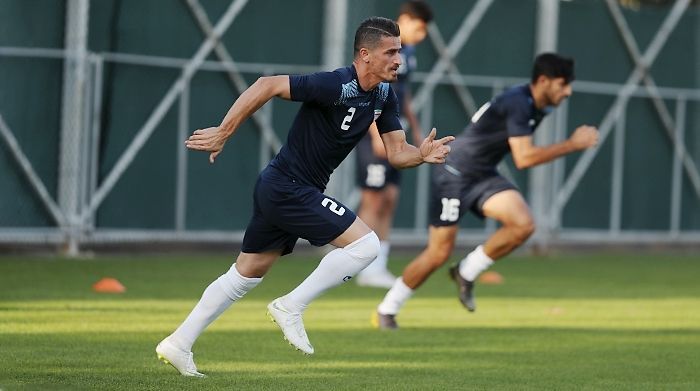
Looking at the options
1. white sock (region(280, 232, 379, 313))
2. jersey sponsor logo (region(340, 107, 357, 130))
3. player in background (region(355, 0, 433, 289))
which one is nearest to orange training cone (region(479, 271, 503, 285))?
player in background (region(355, 0, 433, 289))

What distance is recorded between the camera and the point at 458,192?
10328mm

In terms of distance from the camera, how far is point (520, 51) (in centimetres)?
1930

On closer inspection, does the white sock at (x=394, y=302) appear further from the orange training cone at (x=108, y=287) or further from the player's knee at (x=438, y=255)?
the orange training cone at (x=108, y=287)

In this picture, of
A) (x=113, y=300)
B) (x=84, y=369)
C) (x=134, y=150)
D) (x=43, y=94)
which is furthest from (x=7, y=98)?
(x=84, y=369)

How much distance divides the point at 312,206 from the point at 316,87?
620 millimetres

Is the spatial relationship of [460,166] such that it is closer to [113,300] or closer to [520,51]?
[113,300]

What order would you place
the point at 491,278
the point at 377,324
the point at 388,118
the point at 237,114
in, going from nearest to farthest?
1. the point at 237,114
2. the point at 388,118
3. the point at 377,324
4. the point at 491,278

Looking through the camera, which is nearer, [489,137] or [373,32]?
[373,32]

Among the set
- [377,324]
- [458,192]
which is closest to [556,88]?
[458,192]

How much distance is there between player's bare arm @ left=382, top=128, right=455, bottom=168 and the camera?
738cm

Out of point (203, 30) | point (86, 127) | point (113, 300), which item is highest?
point (203, 30)

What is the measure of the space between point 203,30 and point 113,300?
6357 mm

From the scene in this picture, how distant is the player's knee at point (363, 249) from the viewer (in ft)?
24.3

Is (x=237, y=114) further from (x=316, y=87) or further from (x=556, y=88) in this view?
(x=556, y=88)
